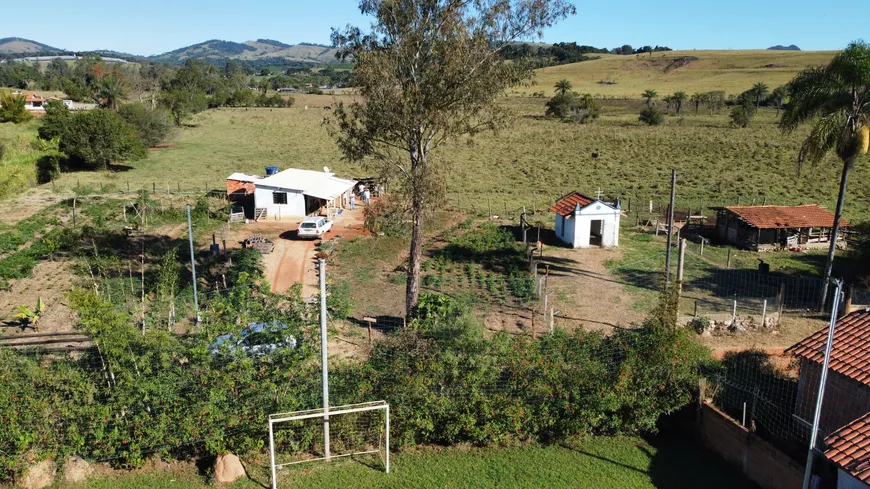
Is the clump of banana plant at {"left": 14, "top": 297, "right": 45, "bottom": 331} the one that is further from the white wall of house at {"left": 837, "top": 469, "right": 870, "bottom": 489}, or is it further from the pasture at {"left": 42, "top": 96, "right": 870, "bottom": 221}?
the white wall of house at {"left": 837, "top": 469, "right": 870, "bottom": 489}

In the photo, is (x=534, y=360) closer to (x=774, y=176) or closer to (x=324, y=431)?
(x=324, y=431)

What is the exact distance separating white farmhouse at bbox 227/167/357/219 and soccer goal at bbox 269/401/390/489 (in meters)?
21.9

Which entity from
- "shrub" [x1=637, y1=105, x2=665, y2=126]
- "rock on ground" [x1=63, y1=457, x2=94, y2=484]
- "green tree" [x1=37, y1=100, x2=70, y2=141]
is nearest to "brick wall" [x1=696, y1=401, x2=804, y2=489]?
"rock on ground" [x1=63, y1=457, x2=94, y2=484]

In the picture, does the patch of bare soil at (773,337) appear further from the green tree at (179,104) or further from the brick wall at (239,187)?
the green tree at (179,104)

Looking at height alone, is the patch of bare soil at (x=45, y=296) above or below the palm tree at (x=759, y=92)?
below

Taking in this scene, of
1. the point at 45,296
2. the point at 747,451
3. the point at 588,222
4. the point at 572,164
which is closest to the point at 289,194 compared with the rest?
the point at 45,296

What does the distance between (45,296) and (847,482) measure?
22.3 meters

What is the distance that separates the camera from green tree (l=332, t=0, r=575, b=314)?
19.4 meters

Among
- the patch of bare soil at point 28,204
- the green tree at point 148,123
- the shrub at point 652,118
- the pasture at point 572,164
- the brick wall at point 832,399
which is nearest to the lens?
the brick wall at point 832,399

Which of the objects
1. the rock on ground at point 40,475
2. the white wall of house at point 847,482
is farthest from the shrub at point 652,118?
the rock on ground at point 40,475

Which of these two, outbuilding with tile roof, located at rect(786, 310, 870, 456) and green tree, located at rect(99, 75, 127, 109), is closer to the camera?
outbuilding with tile roof, located at rect(786, 310, 870, 456)

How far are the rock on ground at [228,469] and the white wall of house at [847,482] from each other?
9.40 metres

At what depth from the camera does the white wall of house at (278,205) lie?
33531mm

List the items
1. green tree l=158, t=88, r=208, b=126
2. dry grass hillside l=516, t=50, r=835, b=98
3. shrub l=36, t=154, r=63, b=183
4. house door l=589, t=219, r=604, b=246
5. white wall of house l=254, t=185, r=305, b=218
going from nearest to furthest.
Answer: house door l=589, t=219, r=604, b=246, white wall of house l=254, t=185, r=305, b=218, shrub l=36, t=154, r=63, b=183, green tree l=158, t=88, r=208, b=126, dry grass hillside l=516, t=50, r=835, b=98
